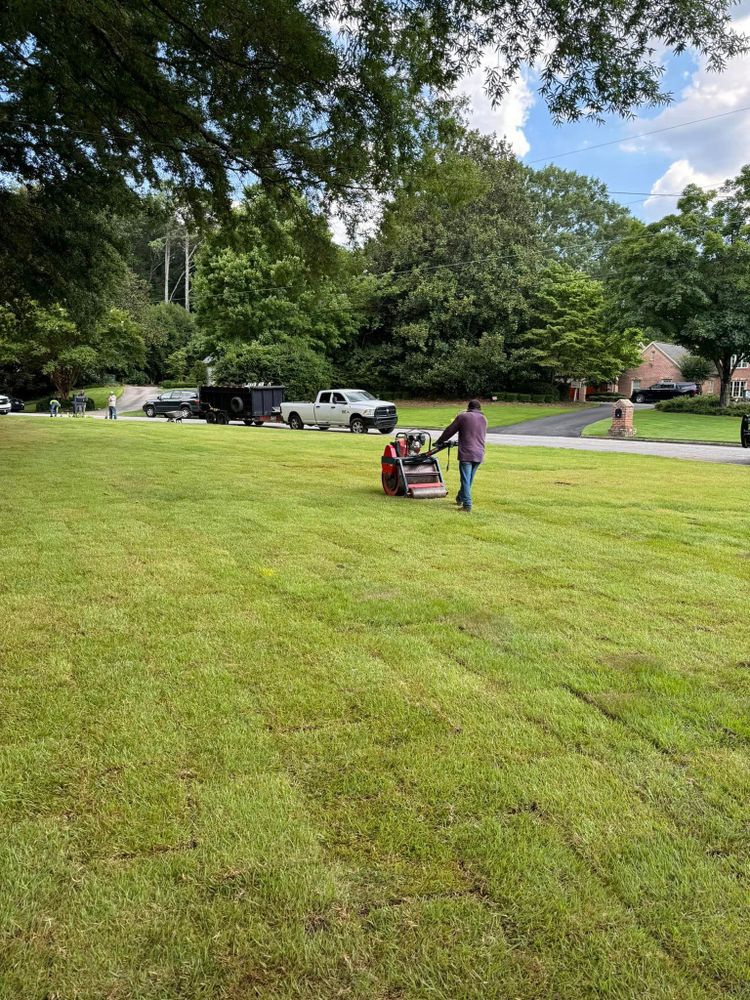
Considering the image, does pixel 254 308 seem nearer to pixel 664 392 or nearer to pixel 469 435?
pixel 664 392

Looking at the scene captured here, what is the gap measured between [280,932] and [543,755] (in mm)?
1398

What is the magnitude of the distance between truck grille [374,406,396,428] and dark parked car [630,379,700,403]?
33.8 m

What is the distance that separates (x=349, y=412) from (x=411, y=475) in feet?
60.7

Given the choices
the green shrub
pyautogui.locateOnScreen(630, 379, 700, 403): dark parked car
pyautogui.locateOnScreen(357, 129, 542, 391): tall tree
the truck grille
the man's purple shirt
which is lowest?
the man's purple shirt

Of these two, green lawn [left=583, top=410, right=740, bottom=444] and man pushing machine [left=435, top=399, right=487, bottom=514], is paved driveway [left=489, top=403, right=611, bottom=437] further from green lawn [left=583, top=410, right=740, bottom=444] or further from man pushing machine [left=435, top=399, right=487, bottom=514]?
man pushing machine [left=435, top=399, right=487, bottom=514]

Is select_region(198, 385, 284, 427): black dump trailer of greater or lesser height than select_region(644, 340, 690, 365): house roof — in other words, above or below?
below

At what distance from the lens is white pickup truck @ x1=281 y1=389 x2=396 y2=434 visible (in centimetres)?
2758

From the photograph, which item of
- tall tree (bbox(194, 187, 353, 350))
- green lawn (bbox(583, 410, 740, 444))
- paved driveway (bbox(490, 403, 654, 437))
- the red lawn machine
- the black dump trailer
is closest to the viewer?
the red lawn machine

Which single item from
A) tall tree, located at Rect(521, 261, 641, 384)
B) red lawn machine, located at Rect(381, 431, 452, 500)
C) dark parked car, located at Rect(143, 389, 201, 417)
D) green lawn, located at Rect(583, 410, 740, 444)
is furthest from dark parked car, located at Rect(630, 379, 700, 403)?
red lawn machine, located at Rect(381, 431, 452, 500)

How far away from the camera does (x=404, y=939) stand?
1.91 meters

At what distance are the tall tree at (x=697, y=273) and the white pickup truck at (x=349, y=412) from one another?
19281mm

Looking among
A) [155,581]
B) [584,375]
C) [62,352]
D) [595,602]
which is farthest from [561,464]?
[62,352]

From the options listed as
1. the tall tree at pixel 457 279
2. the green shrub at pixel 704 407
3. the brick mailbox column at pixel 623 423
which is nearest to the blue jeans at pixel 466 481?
the brick mailbox column at pixel 623 423

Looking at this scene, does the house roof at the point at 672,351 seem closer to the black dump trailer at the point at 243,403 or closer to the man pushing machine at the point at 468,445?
the black dump trailer at the point at 243,403
